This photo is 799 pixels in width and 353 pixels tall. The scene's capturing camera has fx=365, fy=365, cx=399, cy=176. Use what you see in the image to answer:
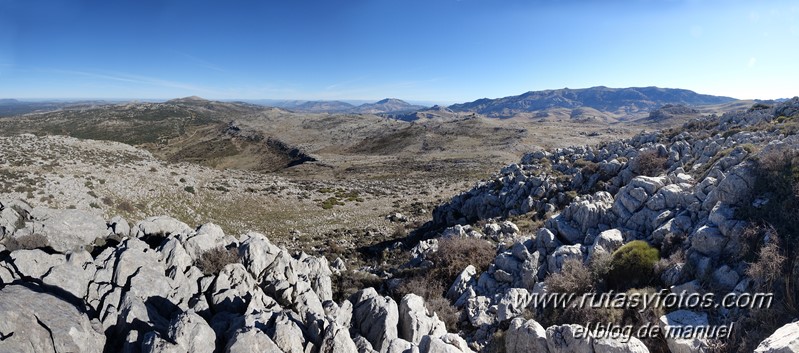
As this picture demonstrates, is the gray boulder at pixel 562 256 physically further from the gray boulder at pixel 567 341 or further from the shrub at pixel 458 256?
the gray boulder at pixel 567 341

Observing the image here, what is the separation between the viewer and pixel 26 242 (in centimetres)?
1342

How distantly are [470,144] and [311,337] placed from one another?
307 ft

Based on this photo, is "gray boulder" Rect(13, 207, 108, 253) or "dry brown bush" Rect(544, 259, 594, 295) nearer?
"dry brown bush" Rect(544, 259, 594, 295)

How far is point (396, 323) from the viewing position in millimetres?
12109

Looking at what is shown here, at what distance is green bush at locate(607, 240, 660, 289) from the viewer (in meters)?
12.6

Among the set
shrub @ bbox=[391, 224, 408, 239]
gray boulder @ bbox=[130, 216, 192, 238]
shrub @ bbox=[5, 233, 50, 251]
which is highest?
shrub @ bbox=[5, 233, 50, 251]

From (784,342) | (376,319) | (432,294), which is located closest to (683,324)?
(784,342)

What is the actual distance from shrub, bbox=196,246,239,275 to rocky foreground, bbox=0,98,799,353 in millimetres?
54

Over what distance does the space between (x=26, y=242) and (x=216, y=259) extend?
21.6ft

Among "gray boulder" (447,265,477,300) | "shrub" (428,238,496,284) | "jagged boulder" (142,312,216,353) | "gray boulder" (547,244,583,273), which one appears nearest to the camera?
"jagged boulder" (142,312,216,353)

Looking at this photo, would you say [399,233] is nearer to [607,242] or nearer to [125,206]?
[607,242]

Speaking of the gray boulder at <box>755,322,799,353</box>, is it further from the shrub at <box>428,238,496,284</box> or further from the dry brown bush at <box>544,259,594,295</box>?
the shrub at <box>428,238,496,284</box>

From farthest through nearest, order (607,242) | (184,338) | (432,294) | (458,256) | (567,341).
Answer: (458,256), (432,294), (607,242), (567,341), (184,338)

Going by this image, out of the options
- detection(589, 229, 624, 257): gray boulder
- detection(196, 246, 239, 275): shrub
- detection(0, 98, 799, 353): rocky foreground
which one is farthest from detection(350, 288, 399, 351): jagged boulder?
detection(589, 229, 624, 257): gray boulder
